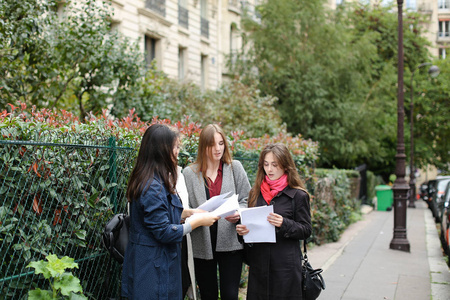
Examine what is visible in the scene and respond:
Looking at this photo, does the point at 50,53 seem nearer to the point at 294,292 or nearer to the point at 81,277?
the point at 81,277

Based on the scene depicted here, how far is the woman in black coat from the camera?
154 inches

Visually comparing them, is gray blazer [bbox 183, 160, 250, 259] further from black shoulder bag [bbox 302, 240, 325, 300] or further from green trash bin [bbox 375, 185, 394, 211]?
green trash bin [bbox 375, 185, 394, 211]

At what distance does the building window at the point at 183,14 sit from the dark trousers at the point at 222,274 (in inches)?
689

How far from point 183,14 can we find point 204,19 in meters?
2.31

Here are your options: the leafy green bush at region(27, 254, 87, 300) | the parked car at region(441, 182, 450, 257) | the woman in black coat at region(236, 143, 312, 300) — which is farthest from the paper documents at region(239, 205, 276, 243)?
the parked car at region(441, 182, 450, 257)

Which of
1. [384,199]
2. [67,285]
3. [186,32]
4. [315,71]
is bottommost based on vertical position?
[384,199]

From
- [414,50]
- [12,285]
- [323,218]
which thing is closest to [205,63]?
[323,218]

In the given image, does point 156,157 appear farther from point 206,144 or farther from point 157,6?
point 157,6

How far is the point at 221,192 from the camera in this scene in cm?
431

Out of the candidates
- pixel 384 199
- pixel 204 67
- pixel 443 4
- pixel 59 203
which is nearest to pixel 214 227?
pixel 59 203

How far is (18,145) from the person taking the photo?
137 inches

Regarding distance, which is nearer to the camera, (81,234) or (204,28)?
(81,234)

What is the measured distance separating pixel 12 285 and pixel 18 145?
3.29 ft

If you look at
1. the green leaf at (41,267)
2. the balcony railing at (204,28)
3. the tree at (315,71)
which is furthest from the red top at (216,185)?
the balcony railing at (204,28)
